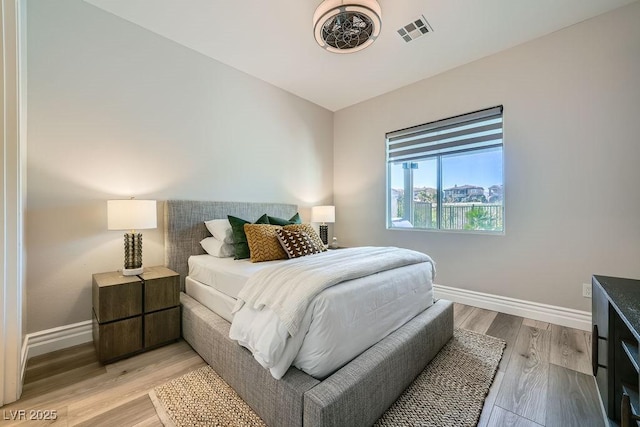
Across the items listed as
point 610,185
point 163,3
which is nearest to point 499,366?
point 610,185

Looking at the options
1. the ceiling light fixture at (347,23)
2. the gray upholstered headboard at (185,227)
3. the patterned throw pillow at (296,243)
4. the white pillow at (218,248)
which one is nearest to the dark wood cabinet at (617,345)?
the patterned throw pillow at (296,243)

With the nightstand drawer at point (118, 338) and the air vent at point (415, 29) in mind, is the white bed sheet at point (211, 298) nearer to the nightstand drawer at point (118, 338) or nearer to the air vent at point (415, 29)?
the nightstand drawer at point (118, 338)

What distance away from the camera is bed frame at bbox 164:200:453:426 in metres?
1.09

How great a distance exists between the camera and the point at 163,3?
2146 millimetres

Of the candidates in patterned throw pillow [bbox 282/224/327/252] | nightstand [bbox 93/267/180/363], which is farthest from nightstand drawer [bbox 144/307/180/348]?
patterned throw pillow [bbox 282/224/327/252]

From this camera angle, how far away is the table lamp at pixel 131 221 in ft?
6.38

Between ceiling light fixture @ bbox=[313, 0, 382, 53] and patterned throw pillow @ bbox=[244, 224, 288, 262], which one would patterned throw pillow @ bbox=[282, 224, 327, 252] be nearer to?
patterned throw pillow @ bbox=[244, 224, 288, 262]

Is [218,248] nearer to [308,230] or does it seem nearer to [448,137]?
[308,230]

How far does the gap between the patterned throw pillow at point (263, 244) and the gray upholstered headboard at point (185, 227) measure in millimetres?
674

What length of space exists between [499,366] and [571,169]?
6.35 ft

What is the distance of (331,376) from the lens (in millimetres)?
1180

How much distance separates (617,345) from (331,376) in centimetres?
138

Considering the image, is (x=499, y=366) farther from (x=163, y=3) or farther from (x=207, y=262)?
A: (x=163, y=3)

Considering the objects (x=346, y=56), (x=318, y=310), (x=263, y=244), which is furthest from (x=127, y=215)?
(x=346, y=56)
